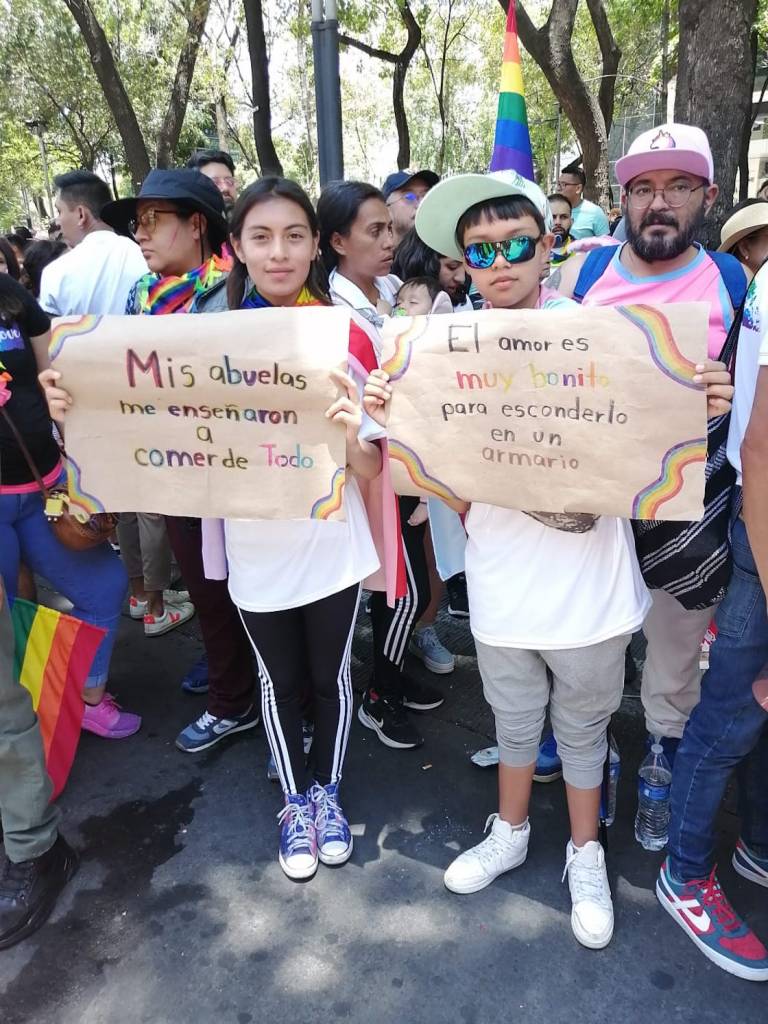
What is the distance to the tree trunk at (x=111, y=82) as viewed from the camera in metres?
9.57

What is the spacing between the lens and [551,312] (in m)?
1.62

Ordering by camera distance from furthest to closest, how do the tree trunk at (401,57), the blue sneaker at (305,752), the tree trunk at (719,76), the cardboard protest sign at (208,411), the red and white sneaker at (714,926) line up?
1. the tree trunk at (401,57)
2. the tree trunk at (719,76)
3. the blue sneaker at (305,752)
4. the red and white sneaker at (714,926)
5. the cardboard protest sign at (208,411)

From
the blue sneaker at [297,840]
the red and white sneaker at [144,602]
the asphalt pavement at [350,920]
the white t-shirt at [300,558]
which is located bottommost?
the red and white sneaker at [144,602]

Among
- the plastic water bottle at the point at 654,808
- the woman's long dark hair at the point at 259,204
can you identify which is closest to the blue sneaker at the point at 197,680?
the woman's long dark hair at the point at 259,204

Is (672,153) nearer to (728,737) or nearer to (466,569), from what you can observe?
(466,569)

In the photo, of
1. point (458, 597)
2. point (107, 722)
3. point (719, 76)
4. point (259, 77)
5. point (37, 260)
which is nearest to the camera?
point (107, 722)

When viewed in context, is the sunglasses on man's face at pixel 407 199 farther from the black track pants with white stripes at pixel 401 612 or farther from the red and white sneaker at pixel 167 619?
the red and white sneaker at pixel 167 619

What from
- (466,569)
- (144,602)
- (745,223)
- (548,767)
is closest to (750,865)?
(548,767)

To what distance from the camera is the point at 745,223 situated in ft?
9.68

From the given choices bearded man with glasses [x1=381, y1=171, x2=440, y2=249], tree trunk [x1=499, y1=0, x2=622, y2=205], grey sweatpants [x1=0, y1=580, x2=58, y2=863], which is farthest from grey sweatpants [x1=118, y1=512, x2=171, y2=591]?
tree trunk [x1=499, y1=0, x2=622, y2=205]

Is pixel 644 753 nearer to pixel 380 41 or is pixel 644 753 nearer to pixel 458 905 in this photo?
pixel 458 905

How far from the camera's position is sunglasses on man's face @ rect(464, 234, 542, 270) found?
5.95ft

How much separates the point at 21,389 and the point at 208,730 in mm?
1441

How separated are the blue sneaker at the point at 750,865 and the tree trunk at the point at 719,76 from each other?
3410mm
